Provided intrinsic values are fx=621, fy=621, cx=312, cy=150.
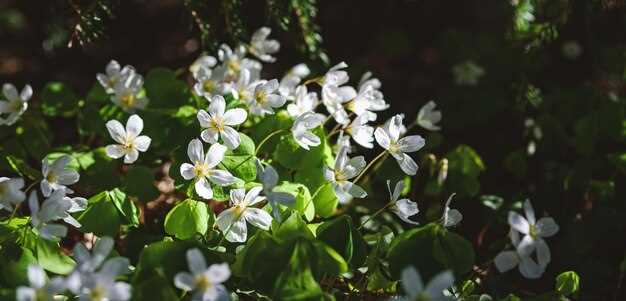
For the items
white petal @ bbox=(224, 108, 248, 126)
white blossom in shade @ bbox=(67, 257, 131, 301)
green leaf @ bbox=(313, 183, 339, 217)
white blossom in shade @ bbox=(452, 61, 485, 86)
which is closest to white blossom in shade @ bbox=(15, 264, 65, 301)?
white blossom in shade @ bbox=(67, 257, 131, 301)

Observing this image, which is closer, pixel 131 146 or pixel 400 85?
pixel 131 146

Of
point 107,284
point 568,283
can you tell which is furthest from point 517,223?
point 107,284

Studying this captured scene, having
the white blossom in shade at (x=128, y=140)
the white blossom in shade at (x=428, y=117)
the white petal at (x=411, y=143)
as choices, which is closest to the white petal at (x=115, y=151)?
the white blossom in shade at (x=128, y=140)

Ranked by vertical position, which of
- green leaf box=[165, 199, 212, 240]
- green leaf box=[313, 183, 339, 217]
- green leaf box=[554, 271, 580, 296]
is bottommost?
green leaf box=[554, 271, 580, 296]

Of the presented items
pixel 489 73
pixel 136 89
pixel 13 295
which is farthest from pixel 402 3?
pixel 13 295

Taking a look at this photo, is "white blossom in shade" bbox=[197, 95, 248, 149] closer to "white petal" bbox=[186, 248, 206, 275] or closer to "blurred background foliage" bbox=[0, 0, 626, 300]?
"blurred background foliage" bbox=[0, 0, 626, 300]

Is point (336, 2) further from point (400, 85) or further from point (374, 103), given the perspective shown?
point (374, 103)

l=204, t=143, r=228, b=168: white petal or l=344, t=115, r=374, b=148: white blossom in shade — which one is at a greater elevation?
l=204, t=143, r=228, b=168: white petal
